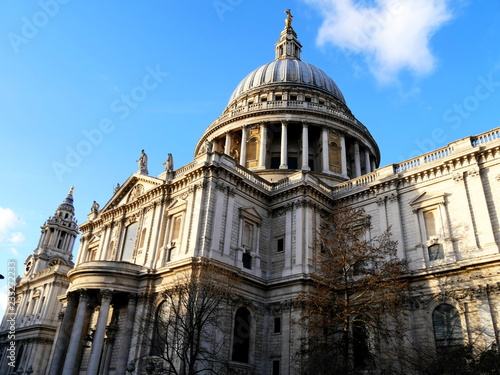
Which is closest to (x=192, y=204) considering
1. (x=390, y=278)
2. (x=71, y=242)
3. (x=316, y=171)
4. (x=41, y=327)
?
(x=390, y=278)

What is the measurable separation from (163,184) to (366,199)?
597 inches

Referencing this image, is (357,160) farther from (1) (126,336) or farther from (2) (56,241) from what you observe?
(2) (56,241)

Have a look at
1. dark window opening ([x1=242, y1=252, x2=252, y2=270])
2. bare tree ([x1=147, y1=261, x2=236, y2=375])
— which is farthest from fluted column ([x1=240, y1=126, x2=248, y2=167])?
bare tree ([x1=147, y1=261, x2=236, y2=375])

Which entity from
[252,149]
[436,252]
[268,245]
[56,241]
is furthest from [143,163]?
[56,241]

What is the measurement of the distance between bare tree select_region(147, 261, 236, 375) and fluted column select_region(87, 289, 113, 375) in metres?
3.11

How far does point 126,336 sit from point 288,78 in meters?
35.9

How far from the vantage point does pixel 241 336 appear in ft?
92.8

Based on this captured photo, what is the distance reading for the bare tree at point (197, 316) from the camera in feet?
74.4

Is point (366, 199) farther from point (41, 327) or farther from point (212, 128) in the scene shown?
point (41, 327)

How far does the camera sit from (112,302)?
31.1 m

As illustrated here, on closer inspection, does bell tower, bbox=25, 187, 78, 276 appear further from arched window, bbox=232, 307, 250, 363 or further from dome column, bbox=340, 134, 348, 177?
arched window, bbox=232, 307, 250, 363

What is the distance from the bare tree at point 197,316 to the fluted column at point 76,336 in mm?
4954

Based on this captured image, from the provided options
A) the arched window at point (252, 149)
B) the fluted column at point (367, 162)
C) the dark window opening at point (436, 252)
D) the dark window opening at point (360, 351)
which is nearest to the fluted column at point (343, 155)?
the fluted column at point (367, 162)

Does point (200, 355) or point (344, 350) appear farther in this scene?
point (200, 355)
